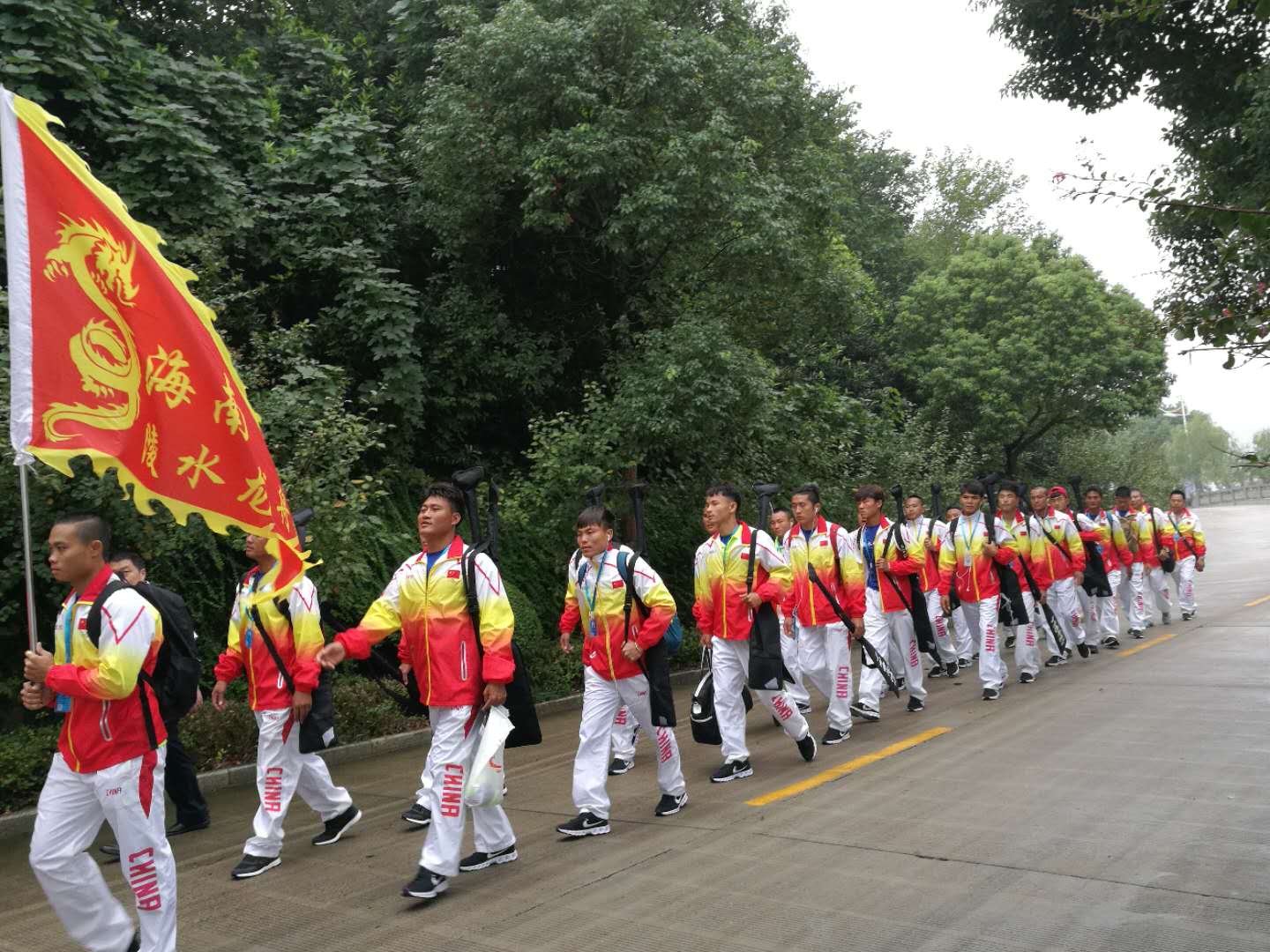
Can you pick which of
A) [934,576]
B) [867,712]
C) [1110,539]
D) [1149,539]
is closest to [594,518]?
[867,712]

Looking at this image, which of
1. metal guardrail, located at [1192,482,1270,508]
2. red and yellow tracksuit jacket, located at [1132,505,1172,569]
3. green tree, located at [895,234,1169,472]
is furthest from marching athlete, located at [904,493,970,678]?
metal guardrail, located at [1192,482,1270,508]

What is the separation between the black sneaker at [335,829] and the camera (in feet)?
23.3

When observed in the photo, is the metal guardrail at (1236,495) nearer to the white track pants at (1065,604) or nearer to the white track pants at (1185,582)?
the white track pants at (1185,582)

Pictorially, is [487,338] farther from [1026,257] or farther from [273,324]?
[1026,257]

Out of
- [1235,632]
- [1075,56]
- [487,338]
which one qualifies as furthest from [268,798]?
[1075,56]

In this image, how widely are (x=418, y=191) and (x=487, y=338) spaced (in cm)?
244

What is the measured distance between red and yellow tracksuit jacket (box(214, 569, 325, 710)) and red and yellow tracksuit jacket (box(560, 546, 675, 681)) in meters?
1.68

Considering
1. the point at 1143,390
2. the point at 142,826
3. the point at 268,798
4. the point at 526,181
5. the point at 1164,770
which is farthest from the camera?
the point at 1143,390

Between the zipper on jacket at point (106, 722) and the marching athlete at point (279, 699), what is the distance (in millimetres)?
1890

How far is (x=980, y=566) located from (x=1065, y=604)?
3.19m

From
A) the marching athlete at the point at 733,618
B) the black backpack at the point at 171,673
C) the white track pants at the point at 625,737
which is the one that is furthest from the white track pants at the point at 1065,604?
the black backpack at the point at 171,673

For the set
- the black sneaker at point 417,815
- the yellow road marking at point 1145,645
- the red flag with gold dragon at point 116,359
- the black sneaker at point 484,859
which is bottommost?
the yellow road marking at point 1145,645

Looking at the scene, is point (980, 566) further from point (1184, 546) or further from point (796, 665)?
point (1184, 546)

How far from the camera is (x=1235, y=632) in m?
15.2
